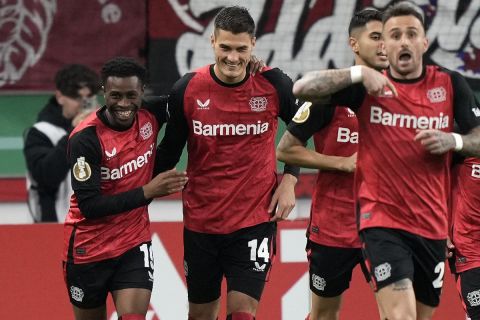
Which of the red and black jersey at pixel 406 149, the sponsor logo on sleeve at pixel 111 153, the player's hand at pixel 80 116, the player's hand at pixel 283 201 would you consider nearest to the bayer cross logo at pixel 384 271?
the red and black jersey at pixel 406 149

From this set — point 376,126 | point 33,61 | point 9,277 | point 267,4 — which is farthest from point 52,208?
point 376,126

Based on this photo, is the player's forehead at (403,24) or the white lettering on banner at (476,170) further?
the white lettering on banner at (476,170)

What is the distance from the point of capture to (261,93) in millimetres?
7594

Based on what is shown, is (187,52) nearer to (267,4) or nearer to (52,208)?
(267,4)

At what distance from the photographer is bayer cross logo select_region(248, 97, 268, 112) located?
7570mm

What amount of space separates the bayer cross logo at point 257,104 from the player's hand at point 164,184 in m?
0.61

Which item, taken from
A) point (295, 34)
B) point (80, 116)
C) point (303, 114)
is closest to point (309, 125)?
point (303, 114)

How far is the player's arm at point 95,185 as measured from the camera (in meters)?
7.29

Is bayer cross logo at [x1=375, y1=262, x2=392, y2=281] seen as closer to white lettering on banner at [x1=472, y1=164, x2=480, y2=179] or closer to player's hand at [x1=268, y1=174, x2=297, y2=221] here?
player's hand at [x1=268, y1=174, x2=297, y2=221]

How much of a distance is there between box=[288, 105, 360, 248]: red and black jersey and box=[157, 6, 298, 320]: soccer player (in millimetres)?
252

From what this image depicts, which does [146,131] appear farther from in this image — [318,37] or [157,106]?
[318,37]

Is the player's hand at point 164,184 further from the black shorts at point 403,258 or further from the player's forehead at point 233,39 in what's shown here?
the black shorts at point 403,258

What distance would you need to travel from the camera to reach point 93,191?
7363 mm

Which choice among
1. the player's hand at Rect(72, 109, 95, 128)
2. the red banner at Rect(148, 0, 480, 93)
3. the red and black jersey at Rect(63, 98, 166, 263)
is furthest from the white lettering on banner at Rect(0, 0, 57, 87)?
the red and black jersey at Rect(63, 98, 166, 263)
